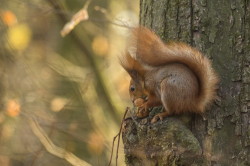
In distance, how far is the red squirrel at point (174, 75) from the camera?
190cm

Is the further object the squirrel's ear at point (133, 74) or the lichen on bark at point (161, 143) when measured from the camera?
the squirrel's ear at point (133, 74)

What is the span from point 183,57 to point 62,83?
9.84 ft

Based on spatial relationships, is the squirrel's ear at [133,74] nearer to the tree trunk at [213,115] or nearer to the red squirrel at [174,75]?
the red squirrel at [174,75]

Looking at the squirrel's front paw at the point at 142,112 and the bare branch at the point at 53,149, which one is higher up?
the bare branch at the point at 53,149

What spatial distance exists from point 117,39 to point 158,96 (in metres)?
3.13

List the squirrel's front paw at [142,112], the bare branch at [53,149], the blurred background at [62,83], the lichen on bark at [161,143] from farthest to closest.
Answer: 1. the blurred background at [62,83]
2. the bare branch at [53,149]
3. the squirrel's front paw at [142,112]
4. the lichen on bark at [161,143]

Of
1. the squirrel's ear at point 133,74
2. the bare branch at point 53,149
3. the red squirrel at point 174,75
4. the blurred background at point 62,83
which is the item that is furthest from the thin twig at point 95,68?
the red squirrel at point 174,75

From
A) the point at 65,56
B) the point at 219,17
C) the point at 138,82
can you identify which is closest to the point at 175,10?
the point at 219,17

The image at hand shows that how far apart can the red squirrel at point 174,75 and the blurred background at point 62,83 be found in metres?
2.11

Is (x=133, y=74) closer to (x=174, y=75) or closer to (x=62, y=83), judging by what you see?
(x=174, y=75)

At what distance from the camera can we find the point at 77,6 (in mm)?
4723

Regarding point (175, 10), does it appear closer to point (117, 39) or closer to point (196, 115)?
point (196, 115)

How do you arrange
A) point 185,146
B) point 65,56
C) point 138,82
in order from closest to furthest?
1. point 185,146
2. point 138,82
3. point 65,56

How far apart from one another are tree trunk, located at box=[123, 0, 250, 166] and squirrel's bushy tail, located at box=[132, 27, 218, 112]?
67mm
